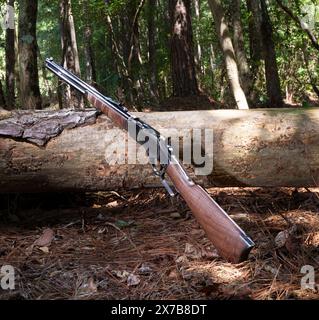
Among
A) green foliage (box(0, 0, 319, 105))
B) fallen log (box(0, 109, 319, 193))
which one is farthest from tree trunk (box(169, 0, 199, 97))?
fallen log (box(0, 109, 319, 193))

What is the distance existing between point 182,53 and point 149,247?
795cm

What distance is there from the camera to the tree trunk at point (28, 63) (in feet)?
20.1

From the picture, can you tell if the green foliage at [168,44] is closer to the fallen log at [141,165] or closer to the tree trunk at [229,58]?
the tree trunk at [229,58]

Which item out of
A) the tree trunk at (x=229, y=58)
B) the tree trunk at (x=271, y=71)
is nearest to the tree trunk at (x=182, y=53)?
the tree trunk at (x=271, y=71)

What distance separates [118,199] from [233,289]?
7.44 feet

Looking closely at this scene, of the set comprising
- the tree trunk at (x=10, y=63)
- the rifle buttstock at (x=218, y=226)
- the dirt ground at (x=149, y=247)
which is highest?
the tree trunk at (x=10, y=63)

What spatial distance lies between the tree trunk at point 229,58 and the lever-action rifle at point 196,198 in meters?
3.13

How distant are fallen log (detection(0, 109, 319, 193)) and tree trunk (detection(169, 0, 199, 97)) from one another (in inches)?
258

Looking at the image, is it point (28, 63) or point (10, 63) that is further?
point (10, 63)

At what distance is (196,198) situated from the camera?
8.91 ft

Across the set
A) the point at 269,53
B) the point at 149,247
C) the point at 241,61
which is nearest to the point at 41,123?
the point at 149,247

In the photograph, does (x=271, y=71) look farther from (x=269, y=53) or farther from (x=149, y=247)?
(x=149, y=247)
